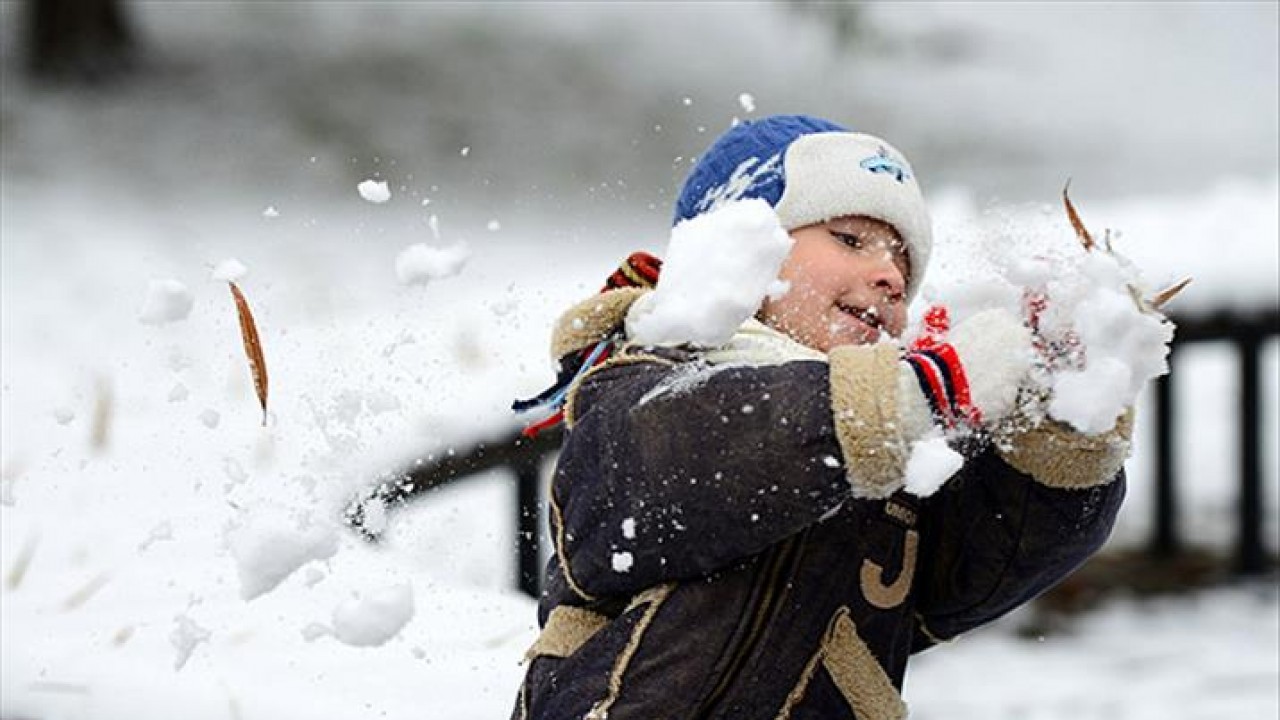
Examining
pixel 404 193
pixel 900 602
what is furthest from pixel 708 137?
pixel 900 602

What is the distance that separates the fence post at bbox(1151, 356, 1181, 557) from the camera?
599 centimetres

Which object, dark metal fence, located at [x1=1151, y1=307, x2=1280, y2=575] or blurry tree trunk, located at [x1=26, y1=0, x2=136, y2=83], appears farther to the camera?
blurry tree trunk, located at [x1=26, y1=0, x2=136, y2=83]

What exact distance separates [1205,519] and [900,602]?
4.78 meters

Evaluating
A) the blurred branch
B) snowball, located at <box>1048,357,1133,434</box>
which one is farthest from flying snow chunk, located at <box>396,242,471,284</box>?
the blurred branch

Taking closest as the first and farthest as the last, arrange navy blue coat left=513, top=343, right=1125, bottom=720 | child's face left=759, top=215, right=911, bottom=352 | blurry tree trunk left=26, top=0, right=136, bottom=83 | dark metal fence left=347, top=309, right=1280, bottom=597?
1. navy blue coat left=513, top=343, right=1125, bottom=720
2. child's face left=759, top=215, right=911, bottom=352
3. dark metal fence left=347, top=309, right=1280, bottom=597
4. blurry tree trunk left=26, top=0, right=136, bottom=83

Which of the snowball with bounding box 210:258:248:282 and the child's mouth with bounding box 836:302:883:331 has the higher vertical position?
the child's mouth with bounding box 836:302:883:331

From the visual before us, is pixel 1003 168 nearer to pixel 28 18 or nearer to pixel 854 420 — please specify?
pixel 28 18

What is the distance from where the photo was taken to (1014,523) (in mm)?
2076

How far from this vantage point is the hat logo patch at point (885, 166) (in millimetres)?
2209

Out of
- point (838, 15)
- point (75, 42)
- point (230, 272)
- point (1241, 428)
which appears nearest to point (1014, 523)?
point (230, 272)

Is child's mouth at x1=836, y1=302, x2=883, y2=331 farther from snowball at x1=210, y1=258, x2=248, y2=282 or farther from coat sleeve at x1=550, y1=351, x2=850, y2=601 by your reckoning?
snowball at x1=210, y1=258, x2=248, y2=282

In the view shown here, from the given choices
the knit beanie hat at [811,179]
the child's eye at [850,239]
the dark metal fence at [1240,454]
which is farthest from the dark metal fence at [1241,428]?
the child's eye at [850,239]

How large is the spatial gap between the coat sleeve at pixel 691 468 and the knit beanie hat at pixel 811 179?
1.04ft

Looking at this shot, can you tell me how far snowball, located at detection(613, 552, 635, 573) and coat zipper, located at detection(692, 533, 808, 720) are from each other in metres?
0.14
